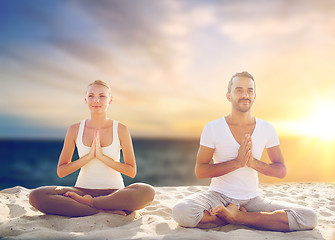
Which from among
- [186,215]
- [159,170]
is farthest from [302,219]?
[159,170]

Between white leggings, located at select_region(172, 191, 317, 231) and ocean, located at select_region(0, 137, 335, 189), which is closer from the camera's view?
white leggings, located at select_region(172, 191, 317, 231)

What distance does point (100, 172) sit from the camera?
13.9ft

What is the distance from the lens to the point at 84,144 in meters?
4.33

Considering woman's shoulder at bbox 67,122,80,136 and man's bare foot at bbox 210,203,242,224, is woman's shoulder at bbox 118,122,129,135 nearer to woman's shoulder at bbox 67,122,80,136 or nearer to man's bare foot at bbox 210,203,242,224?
woman's shoulder at bbox 67,122,80,136

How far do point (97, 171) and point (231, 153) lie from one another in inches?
78.2

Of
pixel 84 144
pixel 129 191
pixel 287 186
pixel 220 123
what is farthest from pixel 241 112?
pixel 287 186

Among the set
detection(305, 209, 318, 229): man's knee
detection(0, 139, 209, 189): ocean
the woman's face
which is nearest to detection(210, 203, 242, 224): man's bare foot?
detection(305, 209, 318, 229): man's knee

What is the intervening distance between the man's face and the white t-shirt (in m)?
0.31

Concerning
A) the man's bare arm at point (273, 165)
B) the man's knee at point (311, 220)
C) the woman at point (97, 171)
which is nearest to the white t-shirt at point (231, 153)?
the man's bare arm at point (273, 165)

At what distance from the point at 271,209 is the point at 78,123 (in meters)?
3.15

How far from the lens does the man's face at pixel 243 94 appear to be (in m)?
4.00

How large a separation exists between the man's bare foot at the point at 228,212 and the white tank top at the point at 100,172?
1.56 meters

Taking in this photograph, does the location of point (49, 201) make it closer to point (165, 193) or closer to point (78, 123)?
point (78, 123)

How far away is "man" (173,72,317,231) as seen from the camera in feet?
11.9
